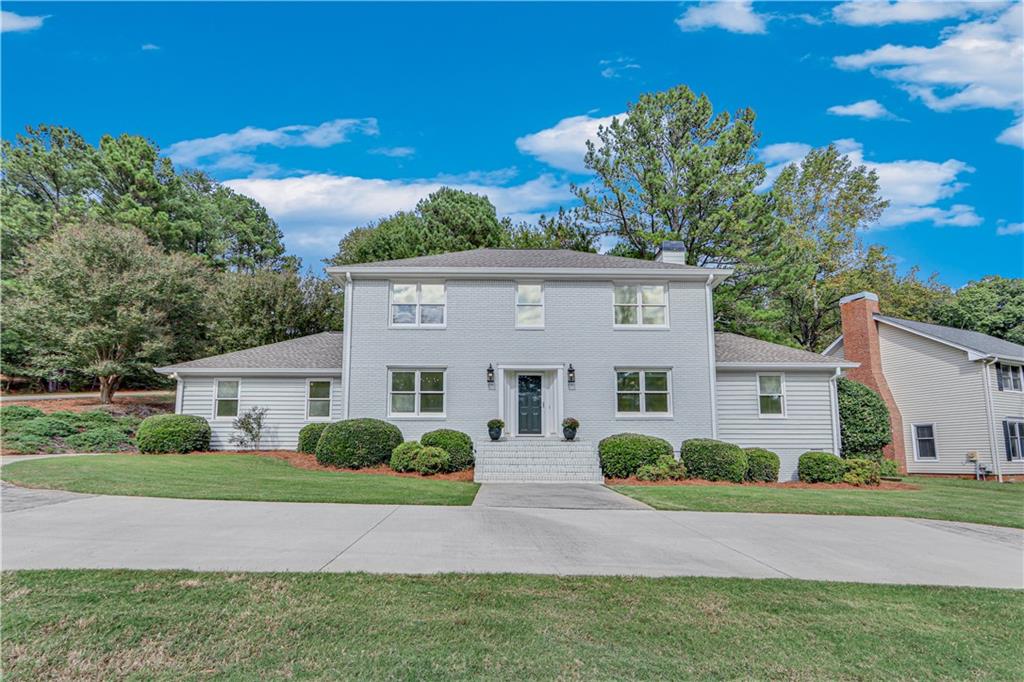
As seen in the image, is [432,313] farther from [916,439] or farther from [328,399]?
[916,439]

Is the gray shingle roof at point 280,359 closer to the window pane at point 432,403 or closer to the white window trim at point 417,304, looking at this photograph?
the white window trim at point 417,304

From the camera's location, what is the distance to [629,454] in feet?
47.6

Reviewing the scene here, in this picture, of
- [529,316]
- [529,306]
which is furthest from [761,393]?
[529,306]

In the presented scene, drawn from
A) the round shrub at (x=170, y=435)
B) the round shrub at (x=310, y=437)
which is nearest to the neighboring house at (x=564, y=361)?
the round shrub at (x=310, y=437)

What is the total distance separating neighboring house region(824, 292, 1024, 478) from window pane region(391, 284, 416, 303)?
18452mm

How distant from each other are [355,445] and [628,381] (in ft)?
→ 26.9

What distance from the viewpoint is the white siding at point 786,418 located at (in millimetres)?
17141

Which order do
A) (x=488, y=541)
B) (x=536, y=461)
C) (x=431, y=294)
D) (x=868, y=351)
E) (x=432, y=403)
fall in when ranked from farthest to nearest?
1. (x=868, y=351)
2. (x=431, y=294)
3. (x=432, y=403)
4. (x=536, y=461)
5. (x=488, y=541)

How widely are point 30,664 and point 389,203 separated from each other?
3539cm

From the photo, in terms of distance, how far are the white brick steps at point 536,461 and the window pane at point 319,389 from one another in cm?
591

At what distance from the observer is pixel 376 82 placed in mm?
18797

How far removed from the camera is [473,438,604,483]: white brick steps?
14078 mm

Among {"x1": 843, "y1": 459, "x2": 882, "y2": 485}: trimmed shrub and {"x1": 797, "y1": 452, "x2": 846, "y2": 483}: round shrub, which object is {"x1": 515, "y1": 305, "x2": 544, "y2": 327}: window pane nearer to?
{"x1": 797, "y1": 452, "x2": 846, "y2": 483}: round shrub

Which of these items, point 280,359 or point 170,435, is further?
point 280,359
